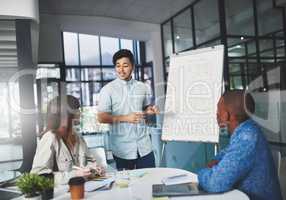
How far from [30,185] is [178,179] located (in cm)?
87

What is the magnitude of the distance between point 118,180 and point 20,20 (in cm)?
219

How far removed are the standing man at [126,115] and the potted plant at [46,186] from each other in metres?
1.14

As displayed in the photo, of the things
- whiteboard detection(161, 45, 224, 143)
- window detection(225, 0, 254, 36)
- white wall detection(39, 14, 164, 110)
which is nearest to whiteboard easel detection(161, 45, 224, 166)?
whiteboard detection(161, 45, 224, 143)

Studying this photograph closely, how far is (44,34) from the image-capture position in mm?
7488

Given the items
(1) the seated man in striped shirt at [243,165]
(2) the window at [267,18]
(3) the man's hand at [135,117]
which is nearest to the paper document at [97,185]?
(1) the seated man in striped shirt at [243,165]

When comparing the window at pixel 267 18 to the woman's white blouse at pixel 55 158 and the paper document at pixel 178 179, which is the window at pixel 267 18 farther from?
the woman's white blouse at pixel 55 158

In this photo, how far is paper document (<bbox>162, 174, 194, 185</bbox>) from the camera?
5.76 ft

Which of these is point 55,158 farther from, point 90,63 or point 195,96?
point 90,63

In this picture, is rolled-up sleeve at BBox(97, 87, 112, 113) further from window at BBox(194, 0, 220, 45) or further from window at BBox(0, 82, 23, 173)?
window at BBox(194, 0, 220, 45)

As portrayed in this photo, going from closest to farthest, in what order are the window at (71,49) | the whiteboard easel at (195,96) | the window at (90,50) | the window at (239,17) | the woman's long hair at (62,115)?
the woman's long hair at (62,115) < the whiteboard easel at (195,96) < the window at (239,17) < the window at (71,49) < the window at (90,50)

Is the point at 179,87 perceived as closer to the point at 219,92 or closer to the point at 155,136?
the point at 219,92

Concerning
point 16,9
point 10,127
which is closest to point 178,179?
point 16,9

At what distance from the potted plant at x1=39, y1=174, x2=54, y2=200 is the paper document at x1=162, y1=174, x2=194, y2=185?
2.14ft

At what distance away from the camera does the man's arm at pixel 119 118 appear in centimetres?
252
